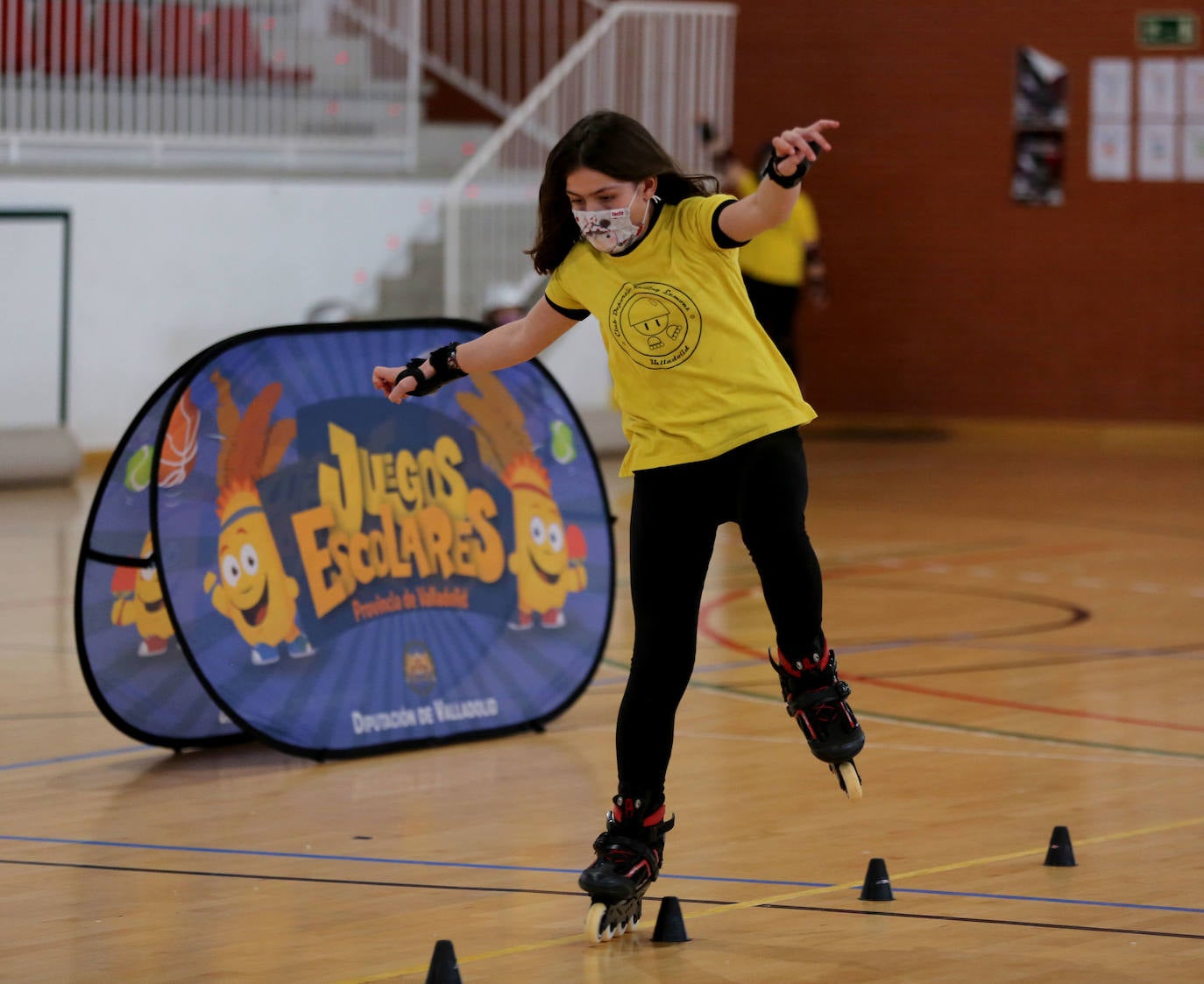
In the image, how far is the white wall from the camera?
11.9 metres

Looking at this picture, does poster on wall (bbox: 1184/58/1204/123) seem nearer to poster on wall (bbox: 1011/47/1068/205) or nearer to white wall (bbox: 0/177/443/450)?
poster on wall (bbox: 1011/47/1068/205)

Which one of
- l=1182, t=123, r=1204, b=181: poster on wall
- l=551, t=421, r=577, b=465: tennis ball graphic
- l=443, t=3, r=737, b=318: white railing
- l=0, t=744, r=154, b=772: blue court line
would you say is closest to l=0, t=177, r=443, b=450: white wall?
l=443, t=3, r=737, b=318: white railing

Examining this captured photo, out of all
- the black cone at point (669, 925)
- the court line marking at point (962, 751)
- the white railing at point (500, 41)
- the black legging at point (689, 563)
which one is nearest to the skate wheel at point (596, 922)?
the black cone at point (669, 925)

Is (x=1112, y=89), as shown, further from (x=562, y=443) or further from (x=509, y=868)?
(x=509, y=868)

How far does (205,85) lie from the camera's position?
42.4 ft

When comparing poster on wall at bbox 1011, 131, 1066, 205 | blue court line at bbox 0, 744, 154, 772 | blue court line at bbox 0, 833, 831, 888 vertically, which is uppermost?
poster on wall at bbox 1011, 131, 1066, 205

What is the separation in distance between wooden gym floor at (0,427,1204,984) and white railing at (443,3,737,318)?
5.83 meters

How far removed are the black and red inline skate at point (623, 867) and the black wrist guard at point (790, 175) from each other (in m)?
1.17

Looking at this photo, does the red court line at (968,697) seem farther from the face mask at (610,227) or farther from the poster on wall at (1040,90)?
the poster on wall at (1040,90)

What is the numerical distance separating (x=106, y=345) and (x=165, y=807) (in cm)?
771

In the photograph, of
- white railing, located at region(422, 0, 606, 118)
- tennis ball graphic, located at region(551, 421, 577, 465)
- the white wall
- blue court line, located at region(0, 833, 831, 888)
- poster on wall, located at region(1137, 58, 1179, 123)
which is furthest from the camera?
white railing, located at region(422, 0, 606, 118)

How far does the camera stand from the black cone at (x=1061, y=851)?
412cm

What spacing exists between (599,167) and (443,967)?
1.39m

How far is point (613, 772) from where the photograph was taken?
Answer: 5.09 meters
